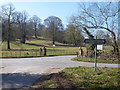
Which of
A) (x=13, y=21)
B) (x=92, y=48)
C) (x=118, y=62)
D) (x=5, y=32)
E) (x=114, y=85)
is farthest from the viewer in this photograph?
(x=13, y=21)

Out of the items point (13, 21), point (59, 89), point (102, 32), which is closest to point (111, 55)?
point (102, 32)

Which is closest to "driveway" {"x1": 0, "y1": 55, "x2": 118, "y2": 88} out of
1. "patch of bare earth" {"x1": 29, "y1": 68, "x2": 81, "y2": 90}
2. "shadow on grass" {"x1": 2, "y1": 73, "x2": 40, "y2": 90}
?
"shadow on grass" {"x1": 2, "y1": 73, "x2": 40, "y2": 90}

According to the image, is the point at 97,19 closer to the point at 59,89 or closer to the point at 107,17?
the point at 107,17

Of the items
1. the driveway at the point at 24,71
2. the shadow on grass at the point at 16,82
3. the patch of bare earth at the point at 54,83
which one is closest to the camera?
the patch of bare earth at the point at 54,83

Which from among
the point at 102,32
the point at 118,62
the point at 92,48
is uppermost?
the point at 102,32

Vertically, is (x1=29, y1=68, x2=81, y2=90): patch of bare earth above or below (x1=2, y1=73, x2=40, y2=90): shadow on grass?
above

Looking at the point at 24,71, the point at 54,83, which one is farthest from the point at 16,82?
the point at 24,71

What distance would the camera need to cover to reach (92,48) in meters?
25.1

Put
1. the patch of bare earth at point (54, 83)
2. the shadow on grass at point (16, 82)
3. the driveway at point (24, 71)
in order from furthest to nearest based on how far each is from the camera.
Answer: the driveway at point (24, 71)
the shadow on grass at point (16, 82)
the patch of bare earth at point (54, 83)

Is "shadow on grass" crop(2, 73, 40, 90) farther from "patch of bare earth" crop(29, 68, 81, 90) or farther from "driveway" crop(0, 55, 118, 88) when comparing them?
"patch of bare earth" crop(29, 68, 81, 90)

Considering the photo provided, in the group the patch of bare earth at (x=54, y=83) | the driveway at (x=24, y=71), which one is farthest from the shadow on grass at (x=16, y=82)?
the patch of bare earth at (x=54, y=83)

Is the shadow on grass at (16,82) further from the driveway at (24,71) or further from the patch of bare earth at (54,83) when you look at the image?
the patch of bare earth at (54,83)

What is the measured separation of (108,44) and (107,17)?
4.05 m

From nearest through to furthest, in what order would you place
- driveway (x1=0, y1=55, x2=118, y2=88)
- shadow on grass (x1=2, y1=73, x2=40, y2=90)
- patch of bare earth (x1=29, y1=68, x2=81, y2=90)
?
patch of bare earth (x1=29, y1=68, x2=81, y2=90), shadow on grass (x1=2, y1=73, x2=40, y2=90), driveway (x1=0, y1=55, x2=118, y2=88)
